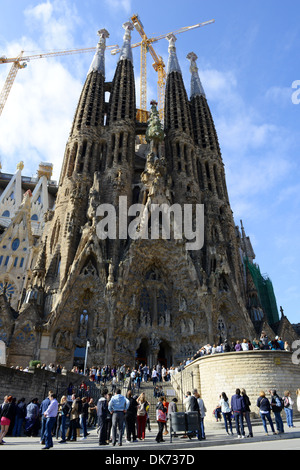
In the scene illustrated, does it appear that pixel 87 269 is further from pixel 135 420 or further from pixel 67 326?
pixel 135 420

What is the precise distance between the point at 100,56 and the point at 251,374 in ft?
139

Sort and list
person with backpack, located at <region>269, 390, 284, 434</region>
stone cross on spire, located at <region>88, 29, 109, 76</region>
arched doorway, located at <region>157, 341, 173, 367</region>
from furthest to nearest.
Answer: stone cross on spire, located at <region>88, 29, 109, 76</region> < arched doorway, located at <region>157, 341, 173, 367</region> < person with backpack, located at <region>269, 390, 284, 434</region>

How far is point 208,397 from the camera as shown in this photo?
15562mm

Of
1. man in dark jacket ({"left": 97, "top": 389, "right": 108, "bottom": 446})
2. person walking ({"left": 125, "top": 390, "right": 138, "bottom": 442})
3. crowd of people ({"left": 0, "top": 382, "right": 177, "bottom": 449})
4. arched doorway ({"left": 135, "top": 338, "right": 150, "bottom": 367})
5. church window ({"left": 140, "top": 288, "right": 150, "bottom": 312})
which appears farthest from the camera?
church window ({"left": 140, "top": 288, "right": 150, "bottom": 312})

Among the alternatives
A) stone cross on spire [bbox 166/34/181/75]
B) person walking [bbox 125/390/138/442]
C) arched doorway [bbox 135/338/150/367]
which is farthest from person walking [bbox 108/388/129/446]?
stone cross on spire [bbox 166/34/181/75]

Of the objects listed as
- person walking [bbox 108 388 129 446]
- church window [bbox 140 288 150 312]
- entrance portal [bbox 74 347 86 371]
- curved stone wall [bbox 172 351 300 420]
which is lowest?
person walking [bbox 108 388 129 446]

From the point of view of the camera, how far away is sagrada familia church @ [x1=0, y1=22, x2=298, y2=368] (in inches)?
990

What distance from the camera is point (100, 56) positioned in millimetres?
44219

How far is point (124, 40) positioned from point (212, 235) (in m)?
32.2

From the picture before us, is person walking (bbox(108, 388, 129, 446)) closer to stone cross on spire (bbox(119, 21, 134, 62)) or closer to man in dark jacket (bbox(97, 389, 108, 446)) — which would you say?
man in dark jacket (bbox(97, 389, 108, 446))

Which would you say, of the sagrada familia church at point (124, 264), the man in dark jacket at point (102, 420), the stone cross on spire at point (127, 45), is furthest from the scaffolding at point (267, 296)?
the man in dark jacket at point (102, 420)

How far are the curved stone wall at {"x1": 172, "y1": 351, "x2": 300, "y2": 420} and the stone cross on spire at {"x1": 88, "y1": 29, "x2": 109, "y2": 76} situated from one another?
38091mm

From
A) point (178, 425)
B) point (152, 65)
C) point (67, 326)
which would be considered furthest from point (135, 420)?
point (152, 65)

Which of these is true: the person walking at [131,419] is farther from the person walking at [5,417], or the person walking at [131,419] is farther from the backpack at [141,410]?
the person walking at [5,417]
